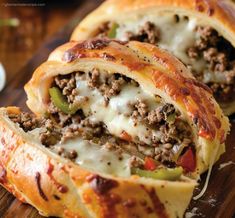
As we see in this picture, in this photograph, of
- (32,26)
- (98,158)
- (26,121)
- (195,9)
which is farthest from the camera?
(32,26)

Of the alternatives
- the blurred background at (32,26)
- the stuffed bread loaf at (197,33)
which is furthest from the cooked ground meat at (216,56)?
the blurred background at (32,26)

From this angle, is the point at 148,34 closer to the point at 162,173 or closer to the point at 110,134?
the point at 110,134

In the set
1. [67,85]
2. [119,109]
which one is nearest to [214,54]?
[119,109]

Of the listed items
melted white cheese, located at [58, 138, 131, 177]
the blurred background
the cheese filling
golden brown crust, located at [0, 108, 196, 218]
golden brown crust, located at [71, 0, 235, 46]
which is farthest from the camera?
the blurred background

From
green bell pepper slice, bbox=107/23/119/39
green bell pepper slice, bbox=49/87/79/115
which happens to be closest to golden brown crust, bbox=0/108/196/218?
green bell pepper slice, bbox=49/87/79/115

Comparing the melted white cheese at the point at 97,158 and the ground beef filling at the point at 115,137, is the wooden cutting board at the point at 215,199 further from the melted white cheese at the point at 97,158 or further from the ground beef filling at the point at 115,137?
the melted white cheese at the point at 97,158

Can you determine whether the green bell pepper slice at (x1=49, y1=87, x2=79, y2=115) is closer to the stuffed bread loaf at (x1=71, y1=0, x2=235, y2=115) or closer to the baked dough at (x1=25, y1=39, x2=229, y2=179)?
the baked dough at (x1=25, y1=39, x2=229, y2=179)

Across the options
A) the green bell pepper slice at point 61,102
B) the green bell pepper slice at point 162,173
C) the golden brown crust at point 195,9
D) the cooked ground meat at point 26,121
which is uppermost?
the golden brown crust at point 195,9

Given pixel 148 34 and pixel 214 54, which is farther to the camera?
pixel 148 34
